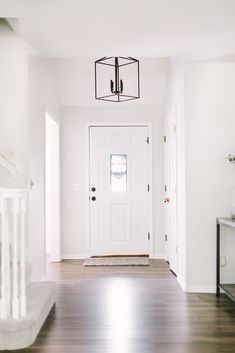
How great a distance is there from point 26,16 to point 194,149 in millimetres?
2212

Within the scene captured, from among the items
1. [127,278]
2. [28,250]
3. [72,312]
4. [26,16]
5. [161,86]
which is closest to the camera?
[26,16]

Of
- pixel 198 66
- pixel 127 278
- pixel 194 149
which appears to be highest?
pixel 198 66

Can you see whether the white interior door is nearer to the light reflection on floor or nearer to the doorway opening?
the light reflection on floor

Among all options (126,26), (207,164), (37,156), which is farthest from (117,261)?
(126,26)

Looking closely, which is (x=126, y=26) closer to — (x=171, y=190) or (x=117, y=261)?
(x=171, y=190)

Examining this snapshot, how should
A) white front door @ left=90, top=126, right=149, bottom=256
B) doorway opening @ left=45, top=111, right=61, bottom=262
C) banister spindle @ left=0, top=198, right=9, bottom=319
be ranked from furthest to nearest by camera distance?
1. white front door @ left=90, top=126, right=149, bottom=256
2. doorway opening @ left=45, top=111, right=61, bottom=262
3. banister spindle @ left=0, top=198, right=9, bottom=319

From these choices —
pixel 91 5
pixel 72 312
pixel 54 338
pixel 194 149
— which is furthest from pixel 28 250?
pixel 91 5

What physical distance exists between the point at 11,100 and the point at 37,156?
0.94 meters

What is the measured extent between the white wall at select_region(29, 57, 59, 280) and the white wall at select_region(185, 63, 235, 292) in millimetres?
1709

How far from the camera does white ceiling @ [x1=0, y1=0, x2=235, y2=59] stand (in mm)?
2955

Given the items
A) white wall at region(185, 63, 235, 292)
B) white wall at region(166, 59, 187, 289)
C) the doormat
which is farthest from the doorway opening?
white wall at region(185, 63, 235, 292)

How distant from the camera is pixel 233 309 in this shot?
3814 mm

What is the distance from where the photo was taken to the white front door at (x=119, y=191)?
6.68 metres

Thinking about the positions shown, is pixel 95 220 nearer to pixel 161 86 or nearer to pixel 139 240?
pixel 139 240
